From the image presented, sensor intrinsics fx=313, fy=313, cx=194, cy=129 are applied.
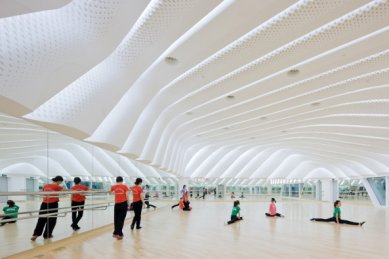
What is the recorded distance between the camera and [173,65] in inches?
339

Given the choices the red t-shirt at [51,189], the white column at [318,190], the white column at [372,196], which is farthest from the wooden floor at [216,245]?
the white column at [318,190]

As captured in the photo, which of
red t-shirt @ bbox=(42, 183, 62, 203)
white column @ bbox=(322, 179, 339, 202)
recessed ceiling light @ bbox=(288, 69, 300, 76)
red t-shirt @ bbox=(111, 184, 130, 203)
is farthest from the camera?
white column @ bbox=(322, 179, 339, 202)

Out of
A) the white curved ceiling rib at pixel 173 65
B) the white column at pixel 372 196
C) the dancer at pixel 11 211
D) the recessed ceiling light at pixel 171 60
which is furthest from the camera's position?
the white column at pixel 372 196

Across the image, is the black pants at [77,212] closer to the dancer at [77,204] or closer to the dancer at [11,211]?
the dancer at [77,204]

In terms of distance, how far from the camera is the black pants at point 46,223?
7145mm

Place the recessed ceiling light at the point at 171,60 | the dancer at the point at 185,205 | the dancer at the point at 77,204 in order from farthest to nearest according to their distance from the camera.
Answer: the dancer at the point at 185,205, the dancer at the point at 77,204, the recessed ceiling light at the point at 171,60

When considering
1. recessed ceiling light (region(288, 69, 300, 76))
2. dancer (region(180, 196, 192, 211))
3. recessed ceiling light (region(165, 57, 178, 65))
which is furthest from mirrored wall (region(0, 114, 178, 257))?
dancer (region(180, 196, 192, 211))

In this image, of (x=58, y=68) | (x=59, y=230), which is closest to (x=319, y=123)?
(x=59, y=230)

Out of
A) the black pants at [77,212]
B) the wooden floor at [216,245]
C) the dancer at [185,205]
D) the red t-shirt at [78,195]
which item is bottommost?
the dancer at [185,205]

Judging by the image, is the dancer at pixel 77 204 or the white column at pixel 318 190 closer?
the dancer at pixel 77 204

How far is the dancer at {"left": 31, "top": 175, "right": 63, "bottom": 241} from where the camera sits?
7.16m

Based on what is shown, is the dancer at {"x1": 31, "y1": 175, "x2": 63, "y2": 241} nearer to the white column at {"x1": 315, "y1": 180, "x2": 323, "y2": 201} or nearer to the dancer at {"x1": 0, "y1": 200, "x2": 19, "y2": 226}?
the dancer at {"x1": 0, "y1": 200, "x2": 19, "y2": 226}

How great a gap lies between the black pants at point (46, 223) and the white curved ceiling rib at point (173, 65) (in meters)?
1.16

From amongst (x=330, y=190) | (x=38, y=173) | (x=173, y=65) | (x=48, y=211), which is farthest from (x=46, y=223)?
(x=330, y=190)
